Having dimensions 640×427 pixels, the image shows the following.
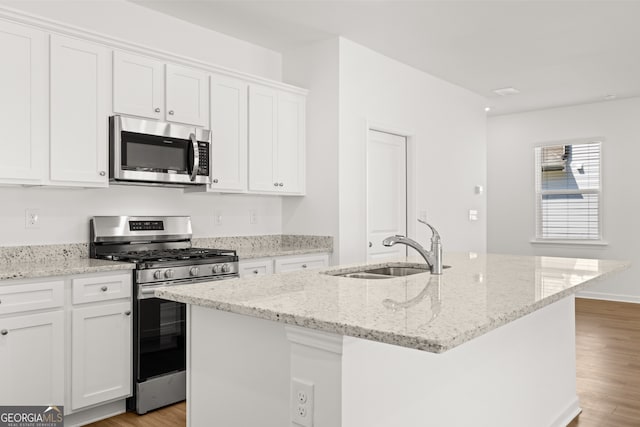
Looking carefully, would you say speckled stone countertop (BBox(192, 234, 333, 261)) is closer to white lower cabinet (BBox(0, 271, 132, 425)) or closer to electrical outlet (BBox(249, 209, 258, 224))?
electrical outlet (BBox(249, 209, 258, 224))

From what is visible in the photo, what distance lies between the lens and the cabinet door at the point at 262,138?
4.15m

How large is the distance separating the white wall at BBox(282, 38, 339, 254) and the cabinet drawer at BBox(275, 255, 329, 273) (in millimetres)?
128

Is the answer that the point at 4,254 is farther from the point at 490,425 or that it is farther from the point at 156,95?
the point at 490,425

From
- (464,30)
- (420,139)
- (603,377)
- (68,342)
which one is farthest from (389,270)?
(420,139)

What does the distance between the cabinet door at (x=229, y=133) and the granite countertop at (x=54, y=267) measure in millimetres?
1073

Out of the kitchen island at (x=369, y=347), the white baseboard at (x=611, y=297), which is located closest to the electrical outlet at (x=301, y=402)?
the kitchen island at (x=369, y=347)

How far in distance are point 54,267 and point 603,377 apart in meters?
3.75

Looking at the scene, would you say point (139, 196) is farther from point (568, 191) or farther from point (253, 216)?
point (568, 191)

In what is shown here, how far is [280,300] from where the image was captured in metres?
1.56

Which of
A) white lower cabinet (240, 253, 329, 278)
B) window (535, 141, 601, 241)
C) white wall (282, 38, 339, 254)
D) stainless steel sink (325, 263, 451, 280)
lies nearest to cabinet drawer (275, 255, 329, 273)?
white lower cabinet (240, 253, 329, 278)

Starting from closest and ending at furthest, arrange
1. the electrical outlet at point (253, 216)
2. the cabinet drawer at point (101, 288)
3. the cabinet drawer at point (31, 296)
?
the cabinet drawer at point (31, 296) < the cabinet drawer at point (101, 288) < the electrical outlet at point (253, 216)

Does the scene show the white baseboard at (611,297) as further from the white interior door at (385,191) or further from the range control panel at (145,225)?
the range control panel at (145,225)

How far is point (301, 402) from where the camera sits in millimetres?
1381

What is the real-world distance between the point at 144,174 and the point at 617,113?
627 cm
